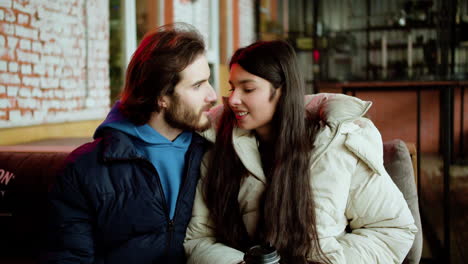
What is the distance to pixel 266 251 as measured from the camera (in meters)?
1.03

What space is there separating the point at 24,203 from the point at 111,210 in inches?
22.6

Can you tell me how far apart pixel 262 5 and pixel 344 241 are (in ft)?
26.7

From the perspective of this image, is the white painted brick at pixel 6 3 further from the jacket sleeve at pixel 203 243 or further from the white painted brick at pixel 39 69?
the jacket sleeve at pixel 203 243

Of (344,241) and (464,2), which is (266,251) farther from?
(464,2)

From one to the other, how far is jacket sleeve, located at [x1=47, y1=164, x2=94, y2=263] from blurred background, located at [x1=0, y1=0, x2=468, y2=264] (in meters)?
1.08

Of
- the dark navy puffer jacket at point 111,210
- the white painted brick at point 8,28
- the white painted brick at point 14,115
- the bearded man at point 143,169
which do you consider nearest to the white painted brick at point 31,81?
the white painted brick at point 14,115

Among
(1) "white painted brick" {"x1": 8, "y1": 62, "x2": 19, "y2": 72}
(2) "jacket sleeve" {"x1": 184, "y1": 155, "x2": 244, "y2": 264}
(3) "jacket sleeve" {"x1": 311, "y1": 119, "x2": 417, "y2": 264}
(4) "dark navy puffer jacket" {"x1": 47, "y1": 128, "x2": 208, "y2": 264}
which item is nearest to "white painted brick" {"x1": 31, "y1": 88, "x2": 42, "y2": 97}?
(1) "white painted brick" {"x1": 8, "y1": 62, "x2": 19, "y2": 72}

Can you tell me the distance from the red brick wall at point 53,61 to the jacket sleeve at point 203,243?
1.69 meters

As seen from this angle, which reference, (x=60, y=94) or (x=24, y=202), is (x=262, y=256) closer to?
(x=24, y=202)

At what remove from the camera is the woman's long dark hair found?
149cm

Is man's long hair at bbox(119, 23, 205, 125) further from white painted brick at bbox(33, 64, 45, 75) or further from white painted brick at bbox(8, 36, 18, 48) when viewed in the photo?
white painted brick at bbox(33, 64, 45, 75)

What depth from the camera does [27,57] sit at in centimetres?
293

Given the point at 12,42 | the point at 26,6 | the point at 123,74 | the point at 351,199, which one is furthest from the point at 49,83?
the point at 351,199

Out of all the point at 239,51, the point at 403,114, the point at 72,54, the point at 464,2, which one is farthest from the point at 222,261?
the point at 464,2
